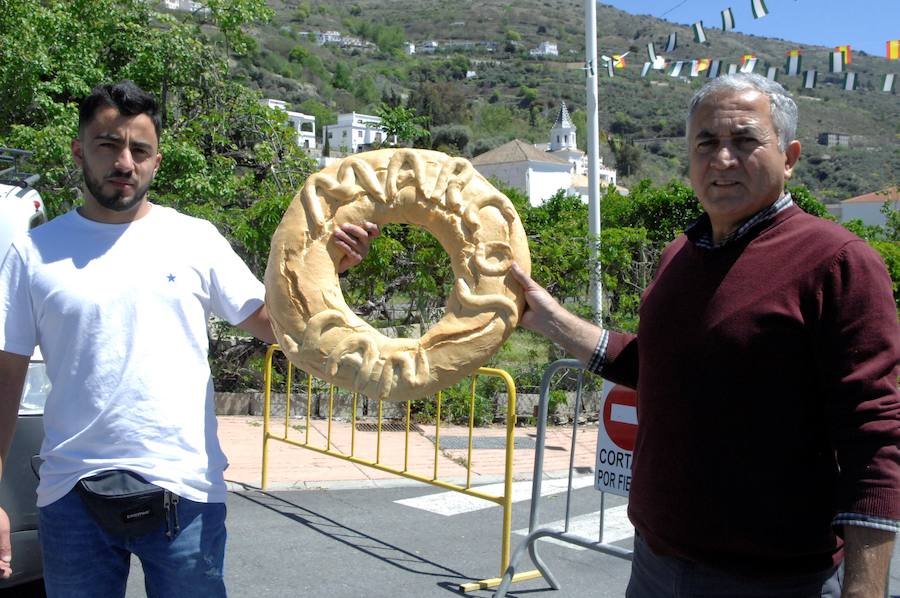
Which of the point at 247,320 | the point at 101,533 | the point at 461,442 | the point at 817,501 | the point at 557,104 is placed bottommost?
the point at 461,442

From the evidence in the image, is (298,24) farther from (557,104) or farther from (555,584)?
(555,584)

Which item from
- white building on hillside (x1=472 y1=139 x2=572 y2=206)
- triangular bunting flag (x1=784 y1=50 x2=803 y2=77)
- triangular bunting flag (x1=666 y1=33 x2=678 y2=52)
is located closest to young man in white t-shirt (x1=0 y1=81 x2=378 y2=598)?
triangular bunting flag (x1=784 y1=50 x2=803 y2=77)

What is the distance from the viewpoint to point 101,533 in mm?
2498

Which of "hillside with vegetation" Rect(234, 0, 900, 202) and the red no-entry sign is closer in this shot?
the red no-entry sign

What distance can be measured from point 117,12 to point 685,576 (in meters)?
14.5

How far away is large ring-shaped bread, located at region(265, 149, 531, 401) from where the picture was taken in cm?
265

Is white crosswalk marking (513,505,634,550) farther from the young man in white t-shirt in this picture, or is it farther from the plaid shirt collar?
the plaid shirt collar

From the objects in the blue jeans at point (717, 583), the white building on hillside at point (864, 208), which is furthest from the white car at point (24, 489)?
the white building on hillside at point (864, 208)

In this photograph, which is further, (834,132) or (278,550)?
(834,132)

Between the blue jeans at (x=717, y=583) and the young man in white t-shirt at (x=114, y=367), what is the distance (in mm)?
1400

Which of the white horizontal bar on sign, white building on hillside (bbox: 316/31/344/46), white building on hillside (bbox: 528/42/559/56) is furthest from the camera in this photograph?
white building on hillside (bbox: 528/42/559/56)

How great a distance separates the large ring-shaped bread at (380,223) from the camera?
8.70 feet

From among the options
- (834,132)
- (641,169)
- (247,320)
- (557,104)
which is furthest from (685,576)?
(557,104)

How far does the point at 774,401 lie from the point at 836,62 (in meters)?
11.2
